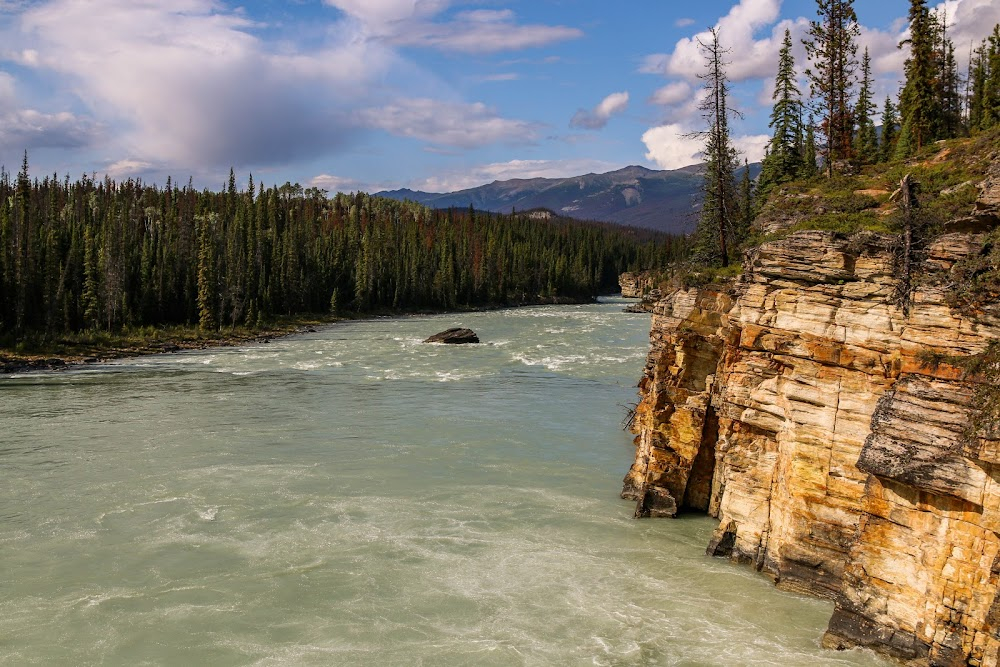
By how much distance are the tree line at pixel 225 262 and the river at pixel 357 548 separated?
4642cm

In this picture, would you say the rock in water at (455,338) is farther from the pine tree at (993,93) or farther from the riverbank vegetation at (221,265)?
the pine tree at (993,93)

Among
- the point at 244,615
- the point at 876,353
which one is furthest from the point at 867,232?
the point at 244,615

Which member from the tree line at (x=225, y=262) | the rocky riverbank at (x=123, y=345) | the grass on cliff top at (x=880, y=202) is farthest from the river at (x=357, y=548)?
the tree line at (x=225, y=262)

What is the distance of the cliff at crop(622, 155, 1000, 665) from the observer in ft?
41.3

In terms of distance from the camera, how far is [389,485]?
1014 inches

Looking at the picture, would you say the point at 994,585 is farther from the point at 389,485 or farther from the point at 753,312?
the point at 389,485

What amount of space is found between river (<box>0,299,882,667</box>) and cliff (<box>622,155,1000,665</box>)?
1.22 metres

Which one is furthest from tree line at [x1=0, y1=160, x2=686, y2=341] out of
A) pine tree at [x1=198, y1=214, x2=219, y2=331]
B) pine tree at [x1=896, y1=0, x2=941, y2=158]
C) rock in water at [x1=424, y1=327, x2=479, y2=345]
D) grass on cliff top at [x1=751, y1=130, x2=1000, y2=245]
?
grass on cliff top at [x1=751, y1=130, x2=1000, y2=245]

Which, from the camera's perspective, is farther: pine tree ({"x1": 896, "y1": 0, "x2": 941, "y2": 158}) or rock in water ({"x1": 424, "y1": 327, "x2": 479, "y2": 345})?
rock in water ({"x1": 424, "y1": 327, "x2": 479, "y2": 345})

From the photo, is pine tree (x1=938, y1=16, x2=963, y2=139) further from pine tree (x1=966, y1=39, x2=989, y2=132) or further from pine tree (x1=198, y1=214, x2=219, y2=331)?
pine tree (x1=198, y1=214, x2=219, y2=331)

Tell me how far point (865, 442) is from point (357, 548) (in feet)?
43.3

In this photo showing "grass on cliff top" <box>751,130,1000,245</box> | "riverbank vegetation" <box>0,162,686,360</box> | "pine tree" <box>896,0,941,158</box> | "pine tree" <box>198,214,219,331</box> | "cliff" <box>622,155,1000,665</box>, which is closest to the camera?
"cliff" <box>622,155,1000,665</box>

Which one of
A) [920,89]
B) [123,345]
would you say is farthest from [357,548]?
[123,345]

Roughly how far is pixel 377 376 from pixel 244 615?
36.2m
